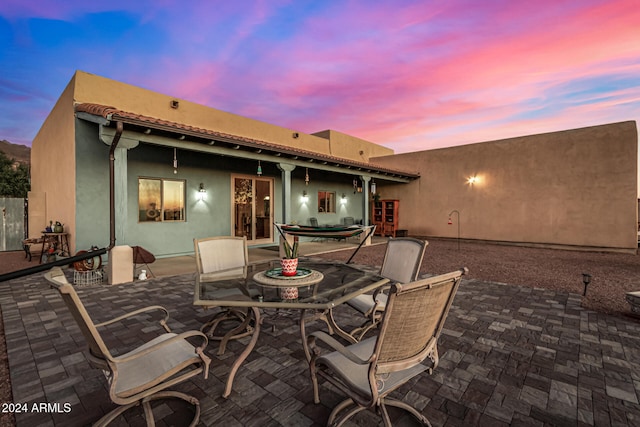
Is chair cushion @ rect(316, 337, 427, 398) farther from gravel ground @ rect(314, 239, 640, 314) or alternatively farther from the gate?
the gate

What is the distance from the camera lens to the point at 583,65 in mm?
6871

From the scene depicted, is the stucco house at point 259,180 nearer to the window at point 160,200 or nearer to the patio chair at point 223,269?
the window at point 160,200

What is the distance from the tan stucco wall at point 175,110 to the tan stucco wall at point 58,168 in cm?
37

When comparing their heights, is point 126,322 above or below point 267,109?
below

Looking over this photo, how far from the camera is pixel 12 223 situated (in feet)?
27.5

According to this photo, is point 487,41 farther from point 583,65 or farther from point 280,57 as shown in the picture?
point 280,57

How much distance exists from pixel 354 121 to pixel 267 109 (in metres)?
4.19

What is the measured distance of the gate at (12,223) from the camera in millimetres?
8242

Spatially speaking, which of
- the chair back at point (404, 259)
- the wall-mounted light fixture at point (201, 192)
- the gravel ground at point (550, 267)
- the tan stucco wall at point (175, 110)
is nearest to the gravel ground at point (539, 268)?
the gravel ground at point (550, 267)

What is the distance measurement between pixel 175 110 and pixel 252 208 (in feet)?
11.5

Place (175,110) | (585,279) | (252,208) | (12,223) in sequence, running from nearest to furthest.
Answer: 1. (585,279)
2. (175,110)
3. (12,223)
4. (252,208)

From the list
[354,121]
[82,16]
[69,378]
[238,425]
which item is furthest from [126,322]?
[354,121]

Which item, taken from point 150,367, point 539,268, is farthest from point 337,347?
point 539,268

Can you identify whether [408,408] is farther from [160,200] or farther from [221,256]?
[160,200]
